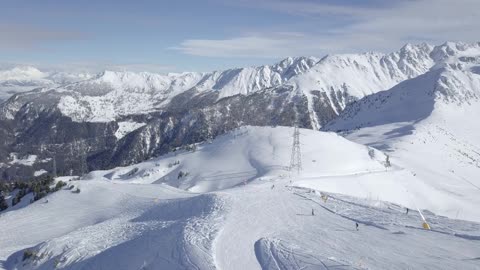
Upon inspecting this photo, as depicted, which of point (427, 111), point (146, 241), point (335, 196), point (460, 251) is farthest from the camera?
point (427, 111)

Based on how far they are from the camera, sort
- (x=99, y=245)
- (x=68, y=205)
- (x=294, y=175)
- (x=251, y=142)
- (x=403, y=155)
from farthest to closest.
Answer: (x=403, y=155) < (x=251, y=142) < (x=294, y=175) < (x=68, y=205) < (x=99, y=245)

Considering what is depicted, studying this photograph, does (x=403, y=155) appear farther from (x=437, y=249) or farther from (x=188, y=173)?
(x=437, y=249)

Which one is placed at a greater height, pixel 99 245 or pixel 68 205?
pixel 99 245

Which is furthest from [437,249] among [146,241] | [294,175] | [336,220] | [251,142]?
[251,142]

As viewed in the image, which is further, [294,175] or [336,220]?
[294,175]

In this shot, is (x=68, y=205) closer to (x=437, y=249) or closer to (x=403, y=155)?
(x=437, y=249)

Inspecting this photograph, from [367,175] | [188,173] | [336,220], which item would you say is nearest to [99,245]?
[336,220]
